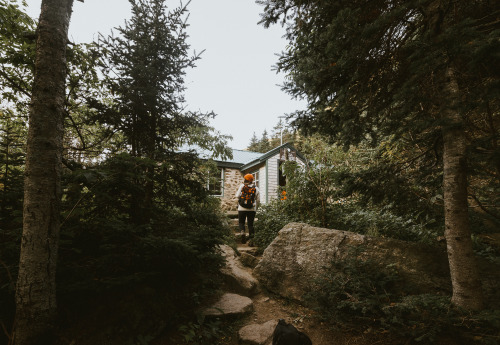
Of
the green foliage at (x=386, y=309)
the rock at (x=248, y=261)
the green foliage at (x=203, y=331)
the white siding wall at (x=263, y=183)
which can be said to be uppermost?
the white siding wall at (x=263, y=183)

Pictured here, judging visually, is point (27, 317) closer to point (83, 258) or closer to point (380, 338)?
point (83, 258)

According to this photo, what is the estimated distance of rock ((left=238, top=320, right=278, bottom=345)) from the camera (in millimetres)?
2750

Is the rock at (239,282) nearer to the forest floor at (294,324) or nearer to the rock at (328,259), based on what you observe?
the forest floor at (294,324)

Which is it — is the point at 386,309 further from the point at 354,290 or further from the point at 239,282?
the point at 239,282

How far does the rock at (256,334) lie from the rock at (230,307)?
1.08 feet

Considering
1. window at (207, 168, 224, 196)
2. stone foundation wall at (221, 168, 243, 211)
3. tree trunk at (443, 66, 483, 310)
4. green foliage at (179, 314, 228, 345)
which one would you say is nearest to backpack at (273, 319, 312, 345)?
green foliage at (179, 314, 228, 345)

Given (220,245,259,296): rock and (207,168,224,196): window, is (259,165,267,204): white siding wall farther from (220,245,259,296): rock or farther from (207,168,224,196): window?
(220,245,259,296): rock

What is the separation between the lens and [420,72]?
1.99m

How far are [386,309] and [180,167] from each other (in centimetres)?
378

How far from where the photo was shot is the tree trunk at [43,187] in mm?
1906

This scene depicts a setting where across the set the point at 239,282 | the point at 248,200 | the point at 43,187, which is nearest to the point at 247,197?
the point at 248,200

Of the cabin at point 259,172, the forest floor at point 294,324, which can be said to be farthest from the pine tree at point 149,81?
the cabin at point 259,172

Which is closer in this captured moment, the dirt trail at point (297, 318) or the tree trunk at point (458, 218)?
the tree trunk at point (458, 218)

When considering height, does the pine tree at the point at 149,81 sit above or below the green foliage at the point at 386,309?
above
